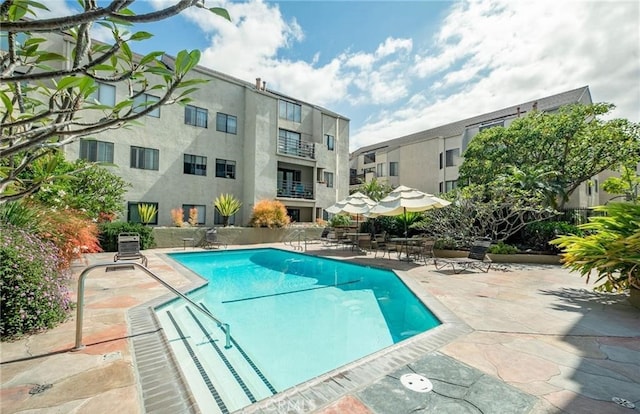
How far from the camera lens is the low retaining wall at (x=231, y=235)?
16922 millimetres

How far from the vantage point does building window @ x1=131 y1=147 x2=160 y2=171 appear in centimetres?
1882

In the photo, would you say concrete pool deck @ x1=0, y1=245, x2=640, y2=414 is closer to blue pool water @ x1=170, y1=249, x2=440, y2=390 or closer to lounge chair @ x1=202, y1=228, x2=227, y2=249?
blue pool water @ x1=170, y1=249, x2=440, y2=390

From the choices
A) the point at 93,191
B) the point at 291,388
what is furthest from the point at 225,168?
the point at 291,388

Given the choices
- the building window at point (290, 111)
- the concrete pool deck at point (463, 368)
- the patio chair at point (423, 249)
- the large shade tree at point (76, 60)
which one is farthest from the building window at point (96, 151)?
the large shade tree at point (76, 60)

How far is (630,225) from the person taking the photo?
21.2ft

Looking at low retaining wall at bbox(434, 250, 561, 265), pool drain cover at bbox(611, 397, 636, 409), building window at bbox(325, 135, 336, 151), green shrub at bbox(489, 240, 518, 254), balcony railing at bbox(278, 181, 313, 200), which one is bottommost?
pool drain cover at bbox(611, 397, 636, 409)

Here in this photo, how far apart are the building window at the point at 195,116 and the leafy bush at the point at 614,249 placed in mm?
21986

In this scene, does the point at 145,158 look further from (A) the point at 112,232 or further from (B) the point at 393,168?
(B) the point at 393,168

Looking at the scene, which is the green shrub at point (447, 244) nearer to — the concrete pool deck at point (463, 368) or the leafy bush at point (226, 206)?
the concrete pool deck at point (463, 368)

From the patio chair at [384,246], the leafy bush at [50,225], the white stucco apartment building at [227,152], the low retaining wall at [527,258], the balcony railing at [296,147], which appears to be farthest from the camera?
the balcony railing at [296,147]

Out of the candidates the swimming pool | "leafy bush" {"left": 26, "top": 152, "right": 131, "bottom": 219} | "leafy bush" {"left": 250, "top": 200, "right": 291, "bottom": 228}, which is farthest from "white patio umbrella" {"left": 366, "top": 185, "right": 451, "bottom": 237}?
"leafy bush" {"left": 26, "top": 152, "right": 131, "bottom": 219}

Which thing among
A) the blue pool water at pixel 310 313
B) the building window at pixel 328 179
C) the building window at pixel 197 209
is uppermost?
the building window at pixel 328 179

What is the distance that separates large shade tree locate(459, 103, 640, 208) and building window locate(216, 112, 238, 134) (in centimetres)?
1838

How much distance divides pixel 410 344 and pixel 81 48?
4.77 m
